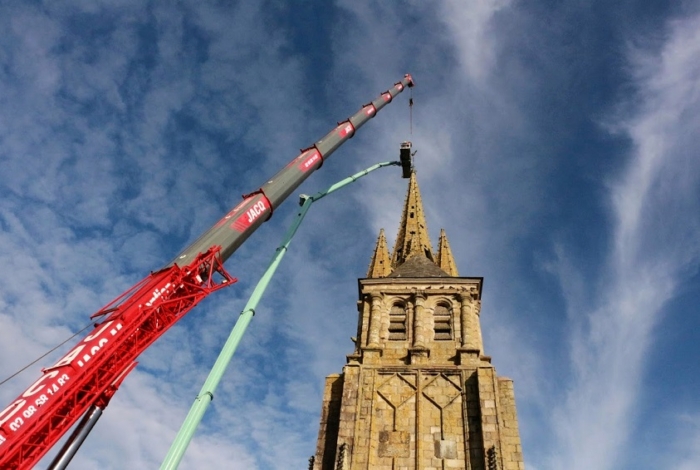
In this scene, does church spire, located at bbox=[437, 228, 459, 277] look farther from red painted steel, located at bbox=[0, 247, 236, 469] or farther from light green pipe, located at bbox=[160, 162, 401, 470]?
red painted steel, located at bbox=[0, 247, 236, 469]

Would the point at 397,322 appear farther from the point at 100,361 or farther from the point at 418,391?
the point at 100,361

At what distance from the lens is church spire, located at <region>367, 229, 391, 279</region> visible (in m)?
32.7

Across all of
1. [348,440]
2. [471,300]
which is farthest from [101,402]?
[471,300]

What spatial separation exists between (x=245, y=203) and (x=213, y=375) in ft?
17.8

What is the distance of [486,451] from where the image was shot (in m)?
18.7

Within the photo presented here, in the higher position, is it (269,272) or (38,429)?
(269,272)

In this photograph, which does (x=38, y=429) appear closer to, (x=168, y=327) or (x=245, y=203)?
(x=168, y=327)

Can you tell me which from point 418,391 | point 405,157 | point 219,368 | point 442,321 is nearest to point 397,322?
point 442,321

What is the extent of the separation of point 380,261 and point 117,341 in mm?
24487

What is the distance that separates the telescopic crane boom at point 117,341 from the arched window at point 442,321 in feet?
41.1

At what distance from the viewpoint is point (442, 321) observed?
25312mm

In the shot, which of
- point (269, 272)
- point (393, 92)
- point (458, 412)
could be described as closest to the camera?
point (269, 272)

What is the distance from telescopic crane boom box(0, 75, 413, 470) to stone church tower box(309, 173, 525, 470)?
9720 millimetres

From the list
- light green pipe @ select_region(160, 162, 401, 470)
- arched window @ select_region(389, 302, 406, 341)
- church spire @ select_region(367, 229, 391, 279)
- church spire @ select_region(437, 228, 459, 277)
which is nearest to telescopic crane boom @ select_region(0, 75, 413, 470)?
light green pipe @ select_region(160, 162, 401, 470)
